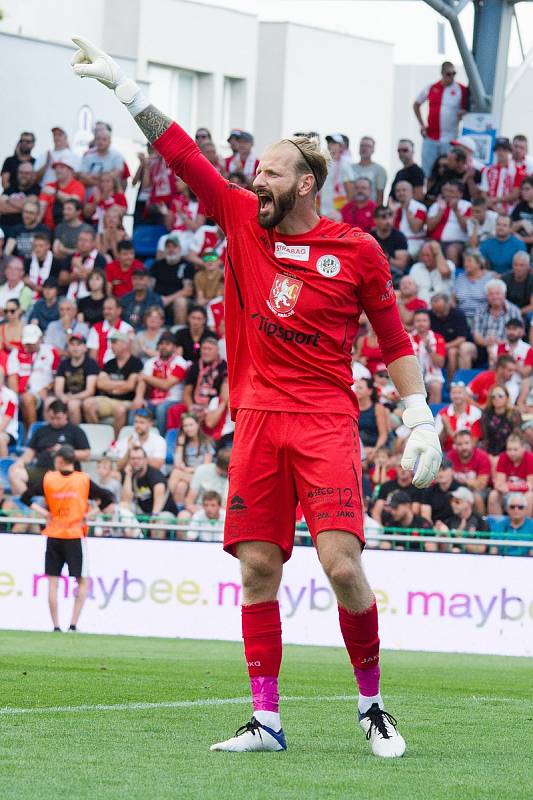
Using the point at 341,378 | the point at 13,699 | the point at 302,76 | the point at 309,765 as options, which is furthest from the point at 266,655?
the point at 302,76

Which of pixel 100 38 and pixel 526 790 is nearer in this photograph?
pixel 526 790

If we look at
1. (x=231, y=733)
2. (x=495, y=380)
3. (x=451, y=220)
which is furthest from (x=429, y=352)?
(x=231, y=733)

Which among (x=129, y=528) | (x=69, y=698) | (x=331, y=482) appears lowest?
(x=129, y=528)

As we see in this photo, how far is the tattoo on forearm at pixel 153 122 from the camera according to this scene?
6.84 metres

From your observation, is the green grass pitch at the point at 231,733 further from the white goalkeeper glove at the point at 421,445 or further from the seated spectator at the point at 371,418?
the seated spectator at the point at 371,418

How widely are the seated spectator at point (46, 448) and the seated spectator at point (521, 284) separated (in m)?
5.52

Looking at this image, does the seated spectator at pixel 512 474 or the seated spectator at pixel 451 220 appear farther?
the seated spectator at pixel 451 220

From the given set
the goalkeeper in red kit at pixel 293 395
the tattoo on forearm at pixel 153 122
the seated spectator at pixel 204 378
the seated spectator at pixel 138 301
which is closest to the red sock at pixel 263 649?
the goalkeeper in red kit at pixel 293 395

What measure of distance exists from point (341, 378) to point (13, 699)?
287 cm

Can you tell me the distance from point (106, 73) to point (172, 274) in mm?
Result: 15515

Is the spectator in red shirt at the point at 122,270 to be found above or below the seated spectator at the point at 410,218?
below

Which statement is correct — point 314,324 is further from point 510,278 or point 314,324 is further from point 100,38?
point 100,38

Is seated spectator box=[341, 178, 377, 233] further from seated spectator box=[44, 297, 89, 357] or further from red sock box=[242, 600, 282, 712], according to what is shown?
red sock box=[242, 600, 282, 712]

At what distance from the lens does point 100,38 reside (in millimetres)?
40812
